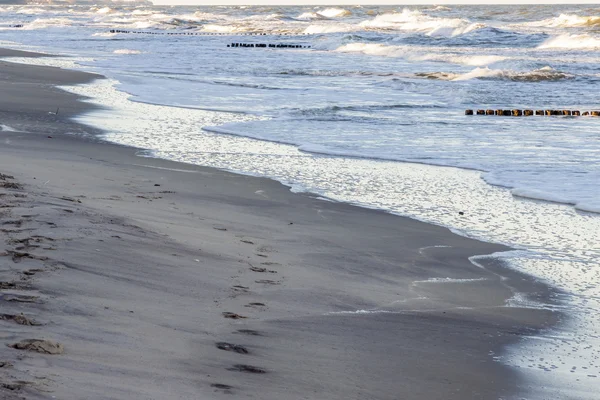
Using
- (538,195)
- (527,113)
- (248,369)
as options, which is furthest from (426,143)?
(248,369)

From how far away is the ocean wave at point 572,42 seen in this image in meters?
39.4

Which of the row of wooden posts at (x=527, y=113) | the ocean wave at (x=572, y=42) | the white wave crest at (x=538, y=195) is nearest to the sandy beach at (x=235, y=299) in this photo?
the white wave crest at (x=538, y=195)

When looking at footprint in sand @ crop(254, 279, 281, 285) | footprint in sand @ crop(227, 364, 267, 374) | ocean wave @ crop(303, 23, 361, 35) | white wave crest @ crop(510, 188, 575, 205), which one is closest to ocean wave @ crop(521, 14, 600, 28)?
ocean wave @ crop(303, 23, 361, 35)

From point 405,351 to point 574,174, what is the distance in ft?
18.8

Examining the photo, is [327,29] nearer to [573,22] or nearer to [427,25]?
[427,25]

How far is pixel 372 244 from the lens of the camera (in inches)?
242

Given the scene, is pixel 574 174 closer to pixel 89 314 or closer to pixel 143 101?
pixel 89 314

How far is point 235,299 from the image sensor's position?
4332 mm

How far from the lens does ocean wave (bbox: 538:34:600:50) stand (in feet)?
129

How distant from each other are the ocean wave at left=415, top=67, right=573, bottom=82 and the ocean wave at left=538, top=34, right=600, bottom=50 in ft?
51.3

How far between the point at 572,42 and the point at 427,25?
66.3 feet

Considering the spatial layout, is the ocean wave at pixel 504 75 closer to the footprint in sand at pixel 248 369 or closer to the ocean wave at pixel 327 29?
the footprint in sand at pixel 248 369

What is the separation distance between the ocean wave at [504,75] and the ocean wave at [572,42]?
615 inches

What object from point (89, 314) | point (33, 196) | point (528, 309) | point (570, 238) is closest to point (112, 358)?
point (89, 314)
